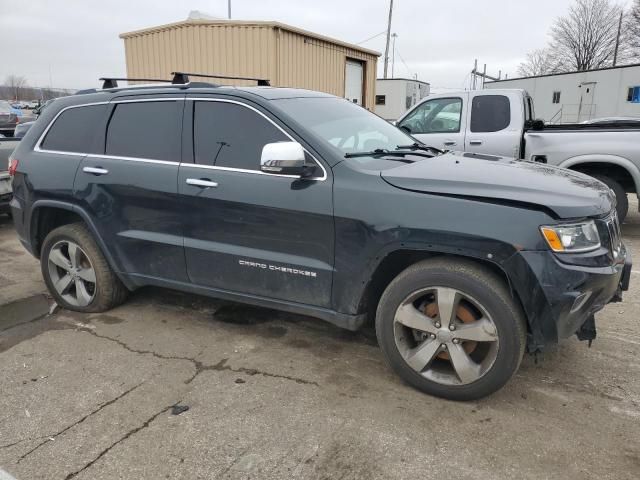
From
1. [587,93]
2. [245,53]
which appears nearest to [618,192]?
[245,53]

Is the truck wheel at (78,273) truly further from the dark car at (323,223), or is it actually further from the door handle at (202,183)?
the door handle at (202,183)

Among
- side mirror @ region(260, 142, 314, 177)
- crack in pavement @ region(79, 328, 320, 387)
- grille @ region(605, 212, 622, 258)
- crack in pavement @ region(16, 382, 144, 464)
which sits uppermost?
side mirror @ region(260, 142, 314, 177)

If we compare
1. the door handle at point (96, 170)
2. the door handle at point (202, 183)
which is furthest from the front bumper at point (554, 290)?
the door handle at point (96, 170)

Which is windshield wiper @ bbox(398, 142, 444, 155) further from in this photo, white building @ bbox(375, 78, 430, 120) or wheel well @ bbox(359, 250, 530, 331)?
white building @ bbox(375, 78, 430, 120)

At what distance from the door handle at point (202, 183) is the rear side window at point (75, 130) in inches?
41.1

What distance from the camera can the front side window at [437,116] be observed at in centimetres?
754

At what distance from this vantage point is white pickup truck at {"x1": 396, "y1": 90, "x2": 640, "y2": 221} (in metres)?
6.34

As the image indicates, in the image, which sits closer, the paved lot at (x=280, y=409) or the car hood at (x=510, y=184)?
the paved lot at (x=280, y=409)

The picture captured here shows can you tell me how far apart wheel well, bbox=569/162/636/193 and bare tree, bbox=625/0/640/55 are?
42.9 m

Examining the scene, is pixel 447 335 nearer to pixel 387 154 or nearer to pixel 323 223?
pixel 323 223

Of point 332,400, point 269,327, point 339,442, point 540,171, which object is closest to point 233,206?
point 269,327

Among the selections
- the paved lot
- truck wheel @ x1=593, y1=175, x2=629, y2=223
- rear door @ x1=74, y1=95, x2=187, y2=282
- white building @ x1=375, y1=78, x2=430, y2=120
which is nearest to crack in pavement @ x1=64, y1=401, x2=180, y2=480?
the paved lot

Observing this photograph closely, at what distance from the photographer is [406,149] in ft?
12.3

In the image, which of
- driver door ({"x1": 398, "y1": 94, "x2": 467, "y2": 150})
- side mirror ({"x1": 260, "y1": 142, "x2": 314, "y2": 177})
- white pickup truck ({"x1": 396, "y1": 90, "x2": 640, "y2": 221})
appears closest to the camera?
side mirror ({"x1": 260, "y1": 142, "x2": 314, "y2": 177})
